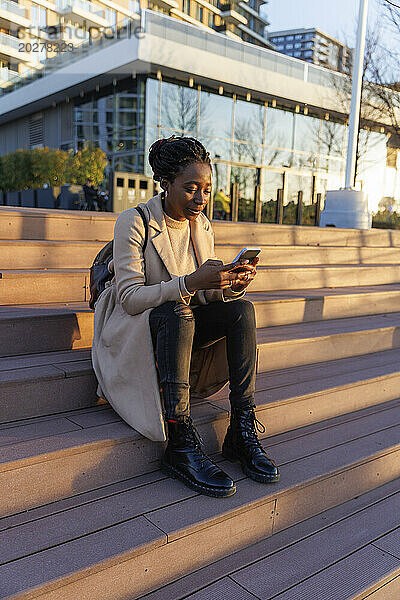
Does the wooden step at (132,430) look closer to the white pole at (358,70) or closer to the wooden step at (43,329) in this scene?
the wooden step at (43,329)

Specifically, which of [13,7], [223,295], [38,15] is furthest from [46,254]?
[38,15]

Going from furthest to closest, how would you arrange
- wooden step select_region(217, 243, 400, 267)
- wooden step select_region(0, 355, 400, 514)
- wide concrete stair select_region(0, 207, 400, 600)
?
wooden step select_region(217, 243, 400, 267) → wooden step select_region(0, 355, 400, 514) → wide concrete stair select_region(0, 207, 400, 600)

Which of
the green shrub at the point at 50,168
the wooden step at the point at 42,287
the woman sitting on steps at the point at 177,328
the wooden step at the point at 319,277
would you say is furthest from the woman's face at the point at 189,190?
the green shrub at the point at 50,168

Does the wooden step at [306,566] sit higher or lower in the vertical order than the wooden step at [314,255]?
lower

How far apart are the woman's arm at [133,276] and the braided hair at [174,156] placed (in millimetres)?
229

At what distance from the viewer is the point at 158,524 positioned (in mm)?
1773

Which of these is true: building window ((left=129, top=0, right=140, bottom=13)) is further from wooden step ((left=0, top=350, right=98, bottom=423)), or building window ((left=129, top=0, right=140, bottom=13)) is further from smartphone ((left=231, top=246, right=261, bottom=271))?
smartphone ((left=231, top=246, right=261, bottom=271))

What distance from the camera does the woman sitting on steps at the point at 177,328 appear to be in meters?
2.00

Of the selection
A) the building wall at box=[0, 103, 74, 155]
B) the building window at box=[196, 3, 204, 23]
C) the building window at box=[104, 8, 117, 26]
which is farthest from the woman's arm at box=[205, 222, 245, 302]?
the building window at box=[196, 3, 204, 23]

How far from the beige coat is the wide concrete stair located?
133mm

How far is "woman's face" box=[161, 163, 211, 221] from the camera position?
2.17 metres

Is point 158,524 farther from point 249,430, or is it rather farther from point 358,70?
point 358,70

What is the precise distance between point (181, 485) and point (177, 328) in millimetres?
622

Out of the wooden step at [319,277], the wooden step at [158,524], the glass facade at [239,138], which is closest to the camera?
the wooden step at [158,524]
